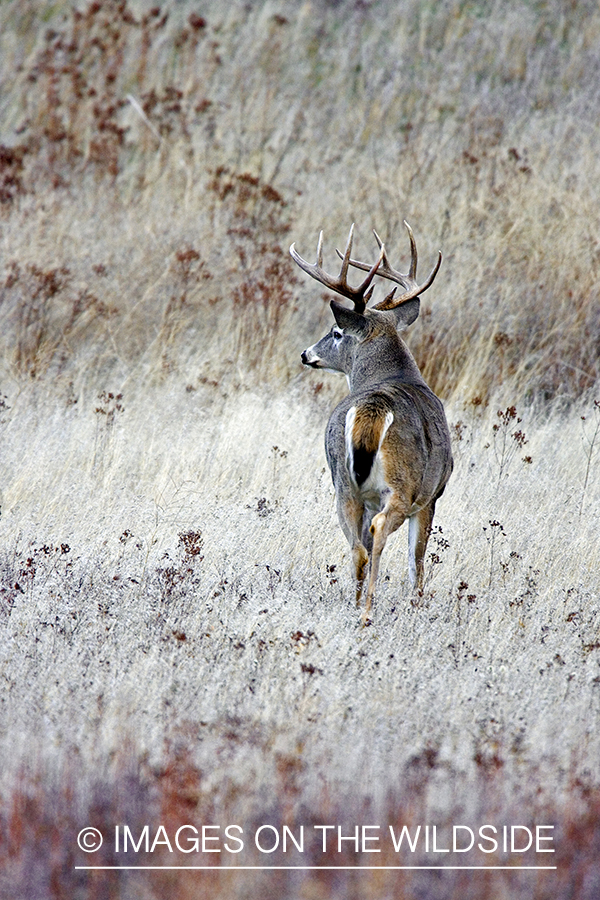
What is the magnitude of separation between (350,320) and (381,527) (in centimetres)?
196

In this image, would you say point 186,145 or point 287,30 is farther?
point 287,30

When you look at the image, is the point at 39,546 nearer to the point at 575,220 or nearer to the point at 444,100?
the point at 575,220

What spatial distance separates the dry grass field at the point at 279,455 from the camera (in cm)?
A: 335

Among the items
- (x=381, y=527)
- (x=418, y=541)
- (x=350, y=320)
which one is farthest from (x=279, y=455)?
(x=381, y=527)

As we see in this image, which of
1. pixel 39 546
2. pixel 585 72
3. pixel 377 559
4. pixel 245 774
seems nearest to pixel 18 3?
pixel 585 72

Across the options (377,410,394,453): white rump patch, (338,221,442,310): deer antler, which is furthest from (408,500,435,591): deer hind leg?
(338,221,442,310): deer antler

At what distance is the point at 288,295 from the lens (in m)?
10.6

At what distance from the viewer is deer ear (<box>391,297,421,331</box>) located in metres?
7.14

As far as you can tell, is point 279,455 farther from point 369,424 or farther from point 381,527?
point 381,527

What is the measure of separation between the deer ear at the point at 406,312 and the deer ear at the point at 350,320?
0.34 metres

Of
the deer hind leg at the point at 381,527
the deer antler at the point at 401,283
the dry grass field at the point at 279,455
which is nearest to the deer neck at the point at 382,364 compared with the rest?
the deer antler at the point at 401,283

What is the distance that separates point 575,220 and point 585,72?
4.86 metres

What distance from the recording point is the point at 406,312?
7.17m

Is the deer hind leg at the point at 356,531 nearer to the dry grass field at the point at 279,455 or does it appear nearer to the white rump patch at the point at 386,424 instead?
the dry grass field at the point at 279,455
